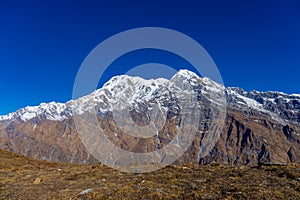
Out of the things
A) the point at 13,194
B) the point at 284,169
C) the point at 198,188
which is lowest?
the point at 13,194

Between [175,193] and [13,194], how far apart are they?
10.7 metres

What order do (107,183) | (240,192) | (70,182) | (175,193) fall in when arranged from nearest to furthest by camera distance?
(240,192)
(175,193)
(107,183)
(70,182)

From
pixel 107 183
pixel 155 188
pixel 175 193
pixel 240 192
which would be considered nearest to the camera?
pixel 240 192

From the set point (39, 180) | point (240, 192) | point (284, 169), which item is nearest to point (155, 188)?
point (240, 192)

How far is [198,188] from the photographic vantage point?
1592 centimetres

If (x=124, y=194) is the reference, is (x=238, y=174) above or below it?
above

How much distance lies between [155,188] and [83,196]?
425cm

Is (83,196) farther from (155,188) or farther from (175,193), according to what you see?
(175,193)

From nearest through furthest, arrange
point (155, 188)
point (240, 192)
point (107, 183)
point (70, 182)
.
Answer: point (240, 192)
point (155, 188)
point (107, 183)
point (70, 182)

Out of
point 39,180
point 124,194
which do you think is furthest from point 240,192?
point 39,180

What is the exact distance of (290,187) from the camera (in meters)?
15.1

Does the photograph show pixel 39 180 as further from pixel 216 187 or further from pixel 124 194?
pixel 216 187

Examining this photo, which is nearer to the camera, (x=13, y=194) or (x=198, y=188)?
(x=198, y=188)

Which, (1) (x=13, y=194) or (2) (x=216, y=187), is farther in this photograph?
(1) (x=13, y=194)
